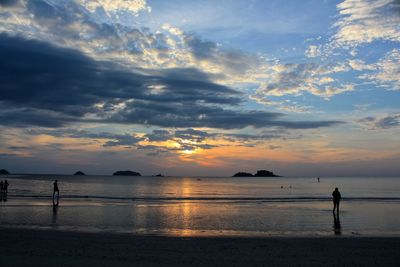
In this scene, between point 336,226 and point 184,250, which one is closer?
point 184,250

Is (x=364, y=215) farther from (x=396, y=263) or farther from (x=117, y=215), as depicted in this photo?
(x=117, y=215)

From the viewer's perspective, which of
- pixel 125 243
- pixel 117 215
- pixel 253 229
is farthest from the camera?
pixel 117 215

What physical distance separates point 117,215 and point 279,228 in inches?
484

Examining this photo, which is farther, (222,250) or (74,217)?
(74,217)

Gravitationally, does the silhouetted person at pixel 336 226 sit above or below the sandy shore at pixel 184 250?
below

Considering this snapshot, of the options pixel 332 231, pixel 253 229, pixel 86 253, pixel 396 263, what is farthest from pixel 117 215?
→ pixel 396 263

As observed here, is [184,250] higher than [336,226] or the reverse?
higher

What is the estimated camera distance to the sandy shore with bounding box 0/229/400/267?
13219 mm

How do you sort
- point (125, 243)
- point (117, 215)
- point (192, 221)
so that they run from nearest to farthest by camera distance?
1. point (125, 243)
2. point (192, 221)
3. point (117, 215)

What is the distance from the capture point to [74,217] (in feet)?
85.3

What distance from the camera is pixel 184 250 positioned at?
15.2 metres

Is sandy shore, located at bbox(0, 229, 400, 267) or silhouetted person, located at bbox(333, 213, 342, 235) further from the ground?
sandy shore, located at bbox(0, 229, 400, 267)

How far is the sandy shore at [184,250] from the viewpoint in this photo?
13219 millimetres

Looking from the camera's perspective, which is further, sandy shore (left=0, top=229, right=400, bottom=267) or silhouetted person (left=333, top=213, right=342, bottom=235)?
silhouetted person (left=333, top=213, right=342, bottom=235)
